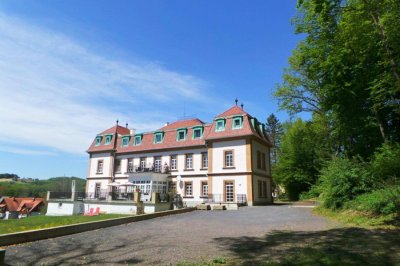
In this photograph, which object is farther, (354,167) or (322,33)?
(322,33)

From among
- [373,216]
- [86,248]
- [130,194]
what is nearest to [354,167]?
[373,216]

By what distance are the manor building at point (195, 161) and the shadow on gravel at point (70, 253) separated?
20.4 metres

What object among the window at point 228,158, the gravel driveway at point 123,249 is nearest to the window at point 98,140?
the window at point 228,158

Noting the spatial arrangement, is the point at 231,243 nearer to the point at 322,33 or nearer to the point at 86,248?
the point at 86,248

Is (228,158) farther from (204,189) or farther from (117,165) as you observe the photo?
(117,165)

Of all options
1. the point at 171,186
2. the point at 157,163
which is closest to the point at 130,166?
the point at 157,163

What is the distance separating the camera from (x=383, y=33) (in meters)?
12.3

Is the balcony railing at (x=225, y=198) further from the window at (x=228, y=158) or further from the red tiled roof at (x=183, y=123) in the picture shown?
the red tiled roof at (x=183, y=123)

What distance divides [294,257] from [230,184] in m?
23.1

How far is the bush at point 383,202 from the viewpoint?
11.6 m

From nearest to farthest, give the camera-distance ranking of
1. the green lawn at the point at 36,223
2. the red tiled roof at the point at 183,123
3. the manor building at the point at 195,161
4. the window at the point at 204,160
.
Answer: the green lawn at the point at 36,223 → the manor building at the point at 195,161 → the window at the point at 204,160 → the red tiled roof at the point at 183,123

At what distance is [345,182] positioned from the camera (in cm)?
1562

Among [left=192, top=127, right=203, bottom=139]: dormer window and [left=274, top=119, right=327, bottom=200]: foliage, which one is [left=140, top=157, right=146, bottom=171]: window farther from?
[left=274, top=119, right=327, bottom=200]: foliage

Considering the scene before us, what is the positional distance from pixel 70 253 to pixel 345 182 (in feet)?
42.9
